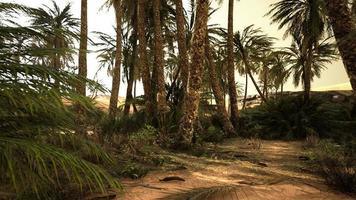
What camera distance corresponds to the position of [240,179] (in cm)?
663

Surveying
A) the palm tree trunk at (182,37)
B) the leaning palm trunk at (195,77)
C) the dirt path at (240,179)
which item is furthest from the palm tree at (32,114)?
the palm tree trunk at (182,37)

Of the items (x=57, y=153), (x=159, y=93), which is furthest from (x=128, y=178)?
(x=159, y=93)

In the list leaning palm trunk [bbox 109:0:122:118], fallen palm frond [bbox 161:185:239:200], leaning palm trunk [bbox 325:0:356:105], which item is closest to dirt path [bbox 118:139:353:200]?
fallen palm frond [bbox 161:185:239:200]

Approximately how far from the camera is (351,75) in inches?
261

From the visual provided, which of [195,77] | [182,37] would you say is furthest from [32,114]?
[182,37]

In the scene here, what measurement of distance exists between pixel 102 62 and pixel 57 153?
783 inches

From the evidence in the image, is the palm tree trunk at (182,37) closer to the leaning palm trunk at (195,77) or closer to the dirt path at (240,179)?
the leaning palm trunk at (195,77)

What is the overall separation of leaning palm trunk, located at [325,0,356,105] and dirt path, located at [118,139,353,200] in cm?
201

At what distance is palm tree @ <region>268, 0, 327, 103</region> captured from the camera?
61.8ft

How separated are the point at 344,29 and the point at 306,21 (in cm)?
1335

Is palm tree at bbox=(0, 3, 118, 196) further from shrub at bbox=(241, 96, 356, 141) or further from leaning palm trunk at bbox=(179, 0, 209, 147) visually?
shrub at bbox=(241, 96, 356, 141)

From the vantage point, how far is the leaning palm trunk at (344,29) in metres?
6.56

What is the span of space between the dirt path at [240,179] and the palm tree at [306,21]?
1068 centimetres

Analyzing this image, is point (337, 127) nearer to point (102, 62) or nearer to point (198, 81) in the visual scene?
point (198, 81)
